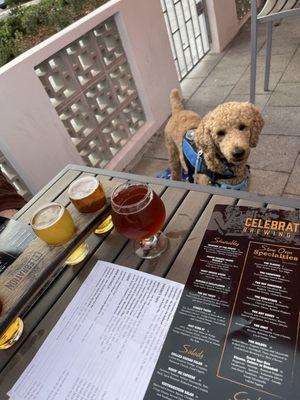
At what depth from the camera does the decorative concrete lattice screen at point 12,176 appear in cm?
205

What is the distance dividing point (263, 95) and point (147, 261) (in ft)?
8.79

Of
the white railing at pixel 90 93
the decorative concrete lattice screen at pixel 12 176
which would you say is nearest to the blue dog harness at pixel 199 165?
the white railing at pixel 90 93

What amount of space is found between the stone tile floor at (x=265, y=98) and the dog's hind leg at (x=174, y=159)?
1.05 feet

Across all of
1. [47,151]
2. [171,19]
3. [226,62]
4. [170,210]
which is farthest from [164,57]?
[170,210]

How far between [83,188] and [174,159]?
1.49 meters

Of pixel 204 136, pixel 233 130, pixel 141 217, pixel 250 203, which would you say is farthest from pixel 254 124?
pixel 141 217

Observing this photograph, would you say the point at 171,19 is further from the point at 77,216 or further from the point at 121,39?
the point at 77,216

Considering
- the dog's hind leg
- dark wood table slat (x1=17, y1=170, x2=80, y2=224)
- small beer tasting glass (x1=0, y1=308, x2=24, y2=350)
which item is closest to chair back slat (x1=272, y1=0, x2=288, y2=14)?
the dog's hind leg

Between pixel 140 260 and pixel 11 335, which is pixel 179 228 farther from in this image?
pixel 11 335

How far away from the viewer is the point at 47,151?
2236 millimetres

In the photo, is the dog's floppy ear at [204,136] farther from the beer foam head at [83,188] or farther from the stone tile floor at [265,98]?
the beer foam head at [83,188]

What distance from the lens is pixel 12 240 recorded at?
0.94m

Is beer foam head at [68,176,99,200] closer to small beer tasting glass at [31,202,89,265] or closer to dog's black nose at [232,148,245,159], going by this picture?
small beer tasting glass at [31,202,89,265]

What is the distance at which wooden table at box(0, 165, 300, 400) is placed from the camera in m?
0.78
